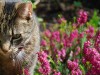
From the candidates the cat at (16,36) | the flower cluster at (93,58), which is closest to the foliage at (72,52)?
the flower cluster at (93,58)

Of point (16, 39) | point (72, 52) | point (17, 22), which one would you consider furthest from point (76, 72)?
point (72, 52)

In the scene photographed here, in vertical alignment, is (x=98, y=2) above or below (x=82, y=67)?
below

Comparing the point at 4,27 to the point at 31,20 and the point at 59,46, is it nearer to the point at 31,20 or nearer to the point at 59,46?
the point at 31,20

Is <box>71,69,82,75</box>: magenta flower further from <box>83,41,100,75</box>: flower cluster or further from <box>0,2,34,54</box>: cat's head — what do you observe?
<box>0,2,34,54</box>: cat's head

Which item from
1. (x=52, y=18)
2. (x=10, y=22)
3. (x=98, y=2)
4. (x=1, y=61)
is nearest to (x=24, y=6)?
(x=10, y=22)

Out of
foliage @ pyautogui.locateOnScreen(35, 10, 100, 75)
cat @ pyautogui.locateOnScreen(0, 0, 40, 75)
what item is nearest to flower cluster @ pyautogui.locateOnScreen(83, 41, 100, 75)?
foliage @ pyautogui.locateOnScreen(35, 10, 100, 75)

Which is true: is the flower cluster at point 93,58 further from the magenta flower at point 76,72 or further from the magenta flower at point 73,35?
the magenta flower at point 73,35

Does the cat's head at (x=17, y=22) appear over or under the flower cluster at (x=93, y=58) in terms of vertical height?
over

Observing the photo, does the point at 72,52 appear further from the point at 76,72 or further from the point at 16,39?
the point at 76,72
